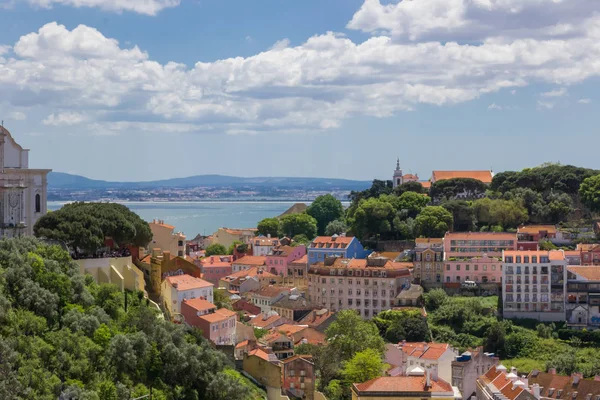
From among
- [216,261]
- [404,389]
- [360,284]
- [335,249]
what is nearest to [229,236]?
[216,261]

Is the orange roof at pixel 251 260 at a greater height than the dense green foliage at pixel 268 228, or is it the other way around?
the dense green foliage at pixel 268 228

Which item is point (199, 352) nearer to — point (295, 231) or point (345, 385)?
point (345, 385)

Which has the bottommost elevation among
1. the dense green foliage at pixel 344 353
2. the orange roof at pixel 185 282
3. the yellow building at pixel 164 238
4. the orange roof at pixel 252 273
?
the dense green foliage at pixel 344 353

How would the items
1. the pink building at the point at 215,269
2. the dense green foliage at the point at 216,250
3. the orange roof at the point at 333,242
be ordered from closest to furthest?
1. the orange roof at the point at 333,242
2. the pink building at the point at 215,269
3. the dense green foliage at the point at 216,250

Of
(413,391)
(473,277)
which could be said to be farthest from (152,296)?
(473,277)

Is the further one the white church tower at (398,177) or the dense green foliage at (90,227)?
the white church tower at (398,177)

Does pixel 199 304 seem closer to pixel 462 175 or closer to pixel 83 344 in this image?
pixel 83 344

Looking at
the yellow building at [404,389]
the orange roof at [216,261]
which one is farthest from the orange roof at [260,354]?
the orange roof at [216,261]

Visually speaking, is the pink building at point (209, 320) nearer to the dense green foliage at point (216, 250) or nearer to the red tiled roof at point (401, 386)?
the red tiled roof at point (401, 386)
